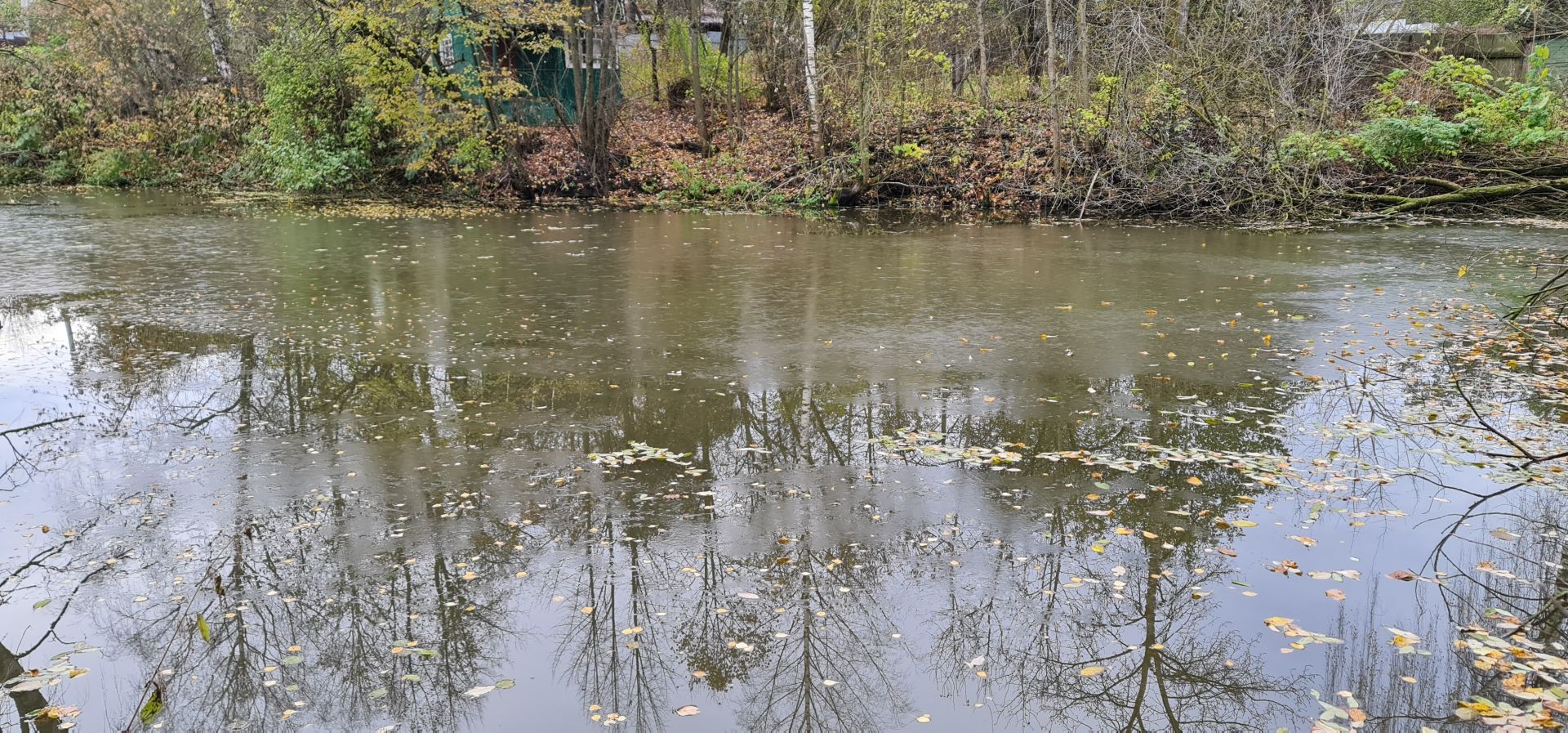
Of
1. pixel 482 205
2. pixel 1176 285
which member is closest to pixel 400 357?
pixel 1176 285

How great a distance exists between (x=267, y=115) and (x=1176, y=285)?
2455cm

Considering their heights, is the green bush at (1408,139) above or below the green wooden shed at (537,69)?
below

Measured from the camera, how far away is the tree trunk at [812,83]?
22641 millimetres

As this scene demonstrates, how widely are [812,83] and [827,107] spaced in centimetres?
86

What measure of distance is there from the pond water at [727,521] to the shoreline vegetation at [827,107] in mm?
9425

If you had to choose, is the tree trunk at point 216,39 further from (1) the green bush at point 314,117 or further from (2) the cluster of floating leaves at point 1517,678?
(2) the cluster of floating leaves at point 1517,678

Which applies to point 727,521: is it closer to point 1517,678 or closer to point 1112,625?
point 1112,625

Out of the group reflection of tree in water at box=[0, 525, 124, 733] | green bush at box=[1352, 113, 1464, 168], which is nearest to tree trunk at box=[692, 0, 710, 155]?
green bush at box=[1352, 113, 1464, 168]

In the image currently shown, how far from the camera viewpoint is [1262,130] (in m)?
19.5

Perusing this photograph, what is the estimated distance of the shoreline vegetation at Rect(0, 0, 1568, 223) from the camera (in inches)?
776

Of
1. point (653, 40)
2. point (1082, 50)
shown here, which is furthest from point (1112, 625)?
point (653, 40)

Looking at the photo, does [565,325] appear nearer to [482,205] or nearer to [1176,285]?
[1176,285]

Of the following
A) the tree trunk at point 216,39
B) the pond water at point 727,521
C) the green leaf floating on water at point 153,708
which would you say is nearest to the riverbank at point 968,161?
the tree trunk at point 216,39

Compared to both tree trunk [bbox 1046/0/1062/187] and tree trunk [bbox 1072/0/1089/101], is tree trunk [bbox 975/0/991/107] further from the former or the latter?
tree trunk [bbox 1072/0/1089/101]
